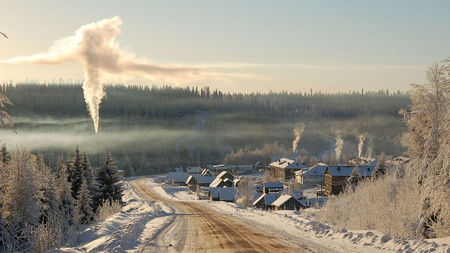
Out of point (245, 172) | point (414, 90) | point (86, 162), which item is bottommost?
point (245, 172)

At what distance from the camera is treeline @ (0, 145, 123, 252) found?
26344 millimetres

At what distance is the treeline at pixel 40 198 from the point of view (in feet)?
86.4

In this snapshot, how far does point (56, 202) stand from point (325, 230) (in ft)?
97.4

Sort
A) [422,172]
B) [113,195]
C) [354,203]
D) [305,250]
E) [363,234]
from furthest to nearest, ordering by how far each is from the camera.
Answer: [113,195]
[354,203]
[422,172]
[363,234]
[305,250]

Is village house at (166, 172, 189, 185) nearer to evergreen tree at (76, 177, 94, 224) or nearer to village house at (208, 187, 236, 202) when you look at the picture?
village house at (208, 187, 236, 202)

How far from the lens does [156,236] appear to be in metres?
23.7

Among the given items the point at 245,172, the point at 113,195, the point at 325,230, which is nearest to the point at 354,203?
the point at 325,230

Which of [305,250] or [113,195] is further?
[113,195]

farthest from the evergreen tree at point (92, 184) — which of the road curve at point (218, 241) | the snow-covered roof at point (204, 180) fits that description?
the snow-covered roof at point (204, 180)

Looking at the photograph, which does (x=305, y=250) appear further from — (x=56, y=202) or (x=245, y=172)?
(x=245, y=172)

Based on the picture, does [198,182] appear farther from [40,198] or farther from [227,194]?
[40,198]

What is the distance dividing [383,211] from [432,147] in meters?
4.80

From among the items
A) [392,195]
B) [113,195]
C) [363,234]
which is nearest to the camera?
[363,234]

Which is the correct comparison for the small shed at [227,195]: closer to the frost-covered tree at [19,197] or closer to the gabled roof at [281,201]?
the gabled roof at [281,201]
